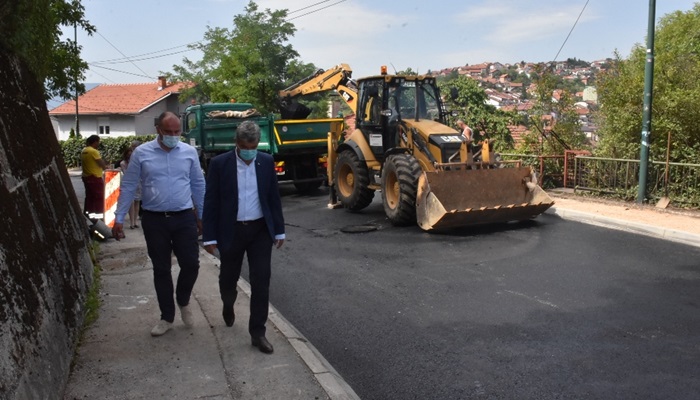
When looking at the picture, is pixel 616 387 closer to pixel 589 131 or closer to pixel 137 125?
pixel 589 131

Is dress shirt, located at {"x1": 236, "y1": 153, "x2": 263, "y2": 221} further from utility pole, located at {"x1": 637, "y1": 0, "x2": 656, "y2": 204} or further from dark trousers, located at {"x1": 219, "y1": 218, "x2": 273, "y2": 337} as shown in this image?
utility pole, located at {"x1": 637, "y1": 0, "x2": 656, "y2": 204}

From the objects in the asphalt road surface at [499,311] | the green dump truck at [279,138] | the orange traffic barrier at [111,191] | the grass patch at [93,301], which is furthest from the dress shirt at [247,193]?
the green dump truck at [279,138]

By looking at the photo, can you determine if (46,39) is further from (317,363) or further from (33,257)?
(317,363)

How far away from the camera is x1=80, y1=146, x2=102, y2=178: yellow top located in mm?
11102

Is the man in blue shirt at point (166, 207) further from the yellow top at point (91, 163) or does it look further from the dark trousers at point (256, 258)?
the yellow top at point (91, 163)

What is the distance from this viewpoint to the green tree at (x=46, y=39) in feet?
21.0

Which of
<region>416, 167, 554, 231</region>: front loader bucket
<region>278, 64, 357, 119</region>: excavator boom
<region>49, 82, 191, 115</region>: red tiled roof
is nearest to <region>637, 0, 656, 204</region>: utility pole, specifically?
<region>416, 167, 554, 231</region>: front loader bucket

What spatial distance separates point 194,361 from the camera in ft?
16.2

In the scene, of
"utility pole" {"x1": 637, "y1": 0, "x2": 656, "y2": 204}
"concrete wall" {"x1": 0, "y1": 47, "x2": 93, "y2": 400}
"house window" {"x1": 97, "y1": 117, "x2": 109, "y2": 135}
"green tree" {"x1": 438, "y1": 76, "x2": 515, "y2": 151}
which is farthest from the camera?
"house window" {"x1": 97, "y1": 117, "x2": 109, "y2": 135}

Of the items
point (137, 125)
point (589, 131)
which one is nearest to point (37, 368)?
point (589, 131)

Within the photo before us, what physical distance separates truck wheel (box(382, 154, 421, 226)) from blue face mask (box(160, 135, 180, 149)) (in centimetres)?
652

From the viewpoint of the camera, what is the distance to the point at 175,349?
5191 mm

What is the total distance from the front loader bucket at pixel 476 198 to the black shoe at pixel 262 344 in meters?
5.93

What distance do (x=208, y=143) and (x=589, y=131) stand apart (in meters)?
11.7
